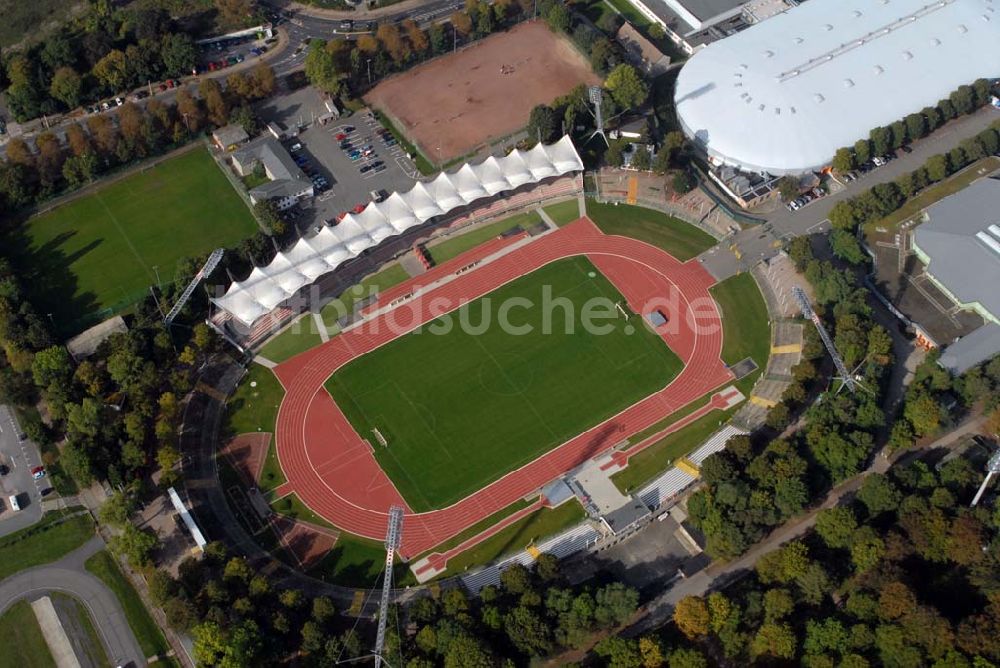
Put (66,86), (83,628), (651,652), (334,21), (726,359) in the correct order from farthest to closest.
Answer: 1. (334,21)
2. (66,86)
3. (726,359)
4. (83,628)
5. (651,652)

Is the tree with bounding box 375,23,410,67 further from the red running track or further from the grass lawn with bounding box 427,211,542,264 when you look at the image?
the red running track

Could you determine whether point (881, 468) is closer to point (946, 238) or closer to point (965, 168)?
point (946, 238)

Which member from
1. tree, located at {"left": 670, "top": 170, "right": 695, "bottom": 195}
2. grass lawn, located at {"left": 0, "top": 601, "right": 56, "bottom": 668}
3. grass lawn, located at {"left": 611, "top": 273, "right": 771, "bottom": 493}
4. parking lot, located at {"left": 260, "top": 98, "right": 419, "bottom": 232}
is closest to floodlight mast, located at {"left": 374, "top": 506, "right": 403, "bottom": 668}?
grass lawn, located at {"left": 611, "top": 273, "right": 771, "bottom": 493}

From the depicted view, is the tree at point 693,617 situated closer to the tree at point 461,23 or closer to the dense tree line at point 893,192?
the dense tree line at point 893,192

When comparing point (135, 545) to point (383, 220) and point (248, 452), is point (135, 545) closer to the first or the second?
point (248, 452)

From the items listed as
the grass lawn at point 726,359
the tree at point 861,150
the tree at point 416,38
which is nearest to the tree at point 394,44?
the tree at point 416,38

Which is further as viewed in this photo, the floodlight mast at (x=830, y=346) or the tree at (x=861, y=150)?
the tree at (x=861, y=150)

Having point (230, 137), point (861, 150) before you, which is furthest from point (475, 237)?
point (861, 150)
